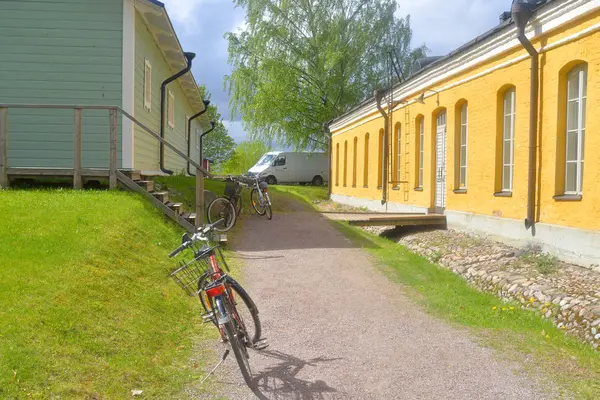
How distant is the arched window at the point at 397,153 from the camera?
1934 centimetres

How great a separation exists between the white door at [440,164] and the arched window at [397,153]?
3121mm

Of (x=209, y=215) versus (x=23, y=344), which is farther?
(x=209, y=215)

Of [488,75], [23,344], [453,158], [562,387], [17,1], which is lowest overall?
Answer: [562,387]

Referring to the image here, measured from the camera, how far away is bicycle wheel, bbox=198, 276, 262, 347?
5.55 meters

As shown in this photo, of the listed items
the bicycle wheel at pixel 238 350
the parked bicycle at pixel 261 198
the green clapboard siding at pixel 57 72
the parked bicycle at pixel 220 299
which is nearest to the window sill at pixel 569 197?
the parked bicycle at pixel 220 299

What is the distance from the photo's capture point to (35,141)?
1300 centimetres

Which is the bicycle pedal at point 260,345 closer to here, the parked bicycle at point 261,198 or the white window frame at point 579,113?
the white window frame at point 579,113

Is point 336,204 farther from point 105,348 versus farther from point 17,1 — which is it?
point 105,348

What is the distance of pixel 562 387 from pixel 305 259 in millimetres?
6410

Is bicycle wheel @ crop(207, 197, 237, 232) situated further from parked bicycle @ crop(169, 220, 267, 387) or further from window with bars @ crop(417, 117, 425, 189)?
parked bicycle @ crop(169, 220, 267, 387)

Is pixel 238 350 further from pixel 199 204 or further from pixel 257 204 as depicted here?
pixel 257 204

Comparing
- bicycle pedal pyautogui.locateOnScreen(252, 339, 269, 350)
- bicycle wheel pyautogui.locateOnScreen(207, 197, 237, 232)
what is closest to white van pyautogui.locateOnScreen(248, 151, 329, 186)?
bicycle wheel pyautogui.locateOnScreen(207, 197, 237, 232)

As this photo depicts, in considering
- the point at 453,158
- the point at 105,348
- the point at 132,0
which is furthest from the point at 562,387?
the point at 132,0

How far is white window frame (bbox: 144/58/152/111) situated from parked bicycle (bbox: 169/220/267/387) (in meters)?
9.82
